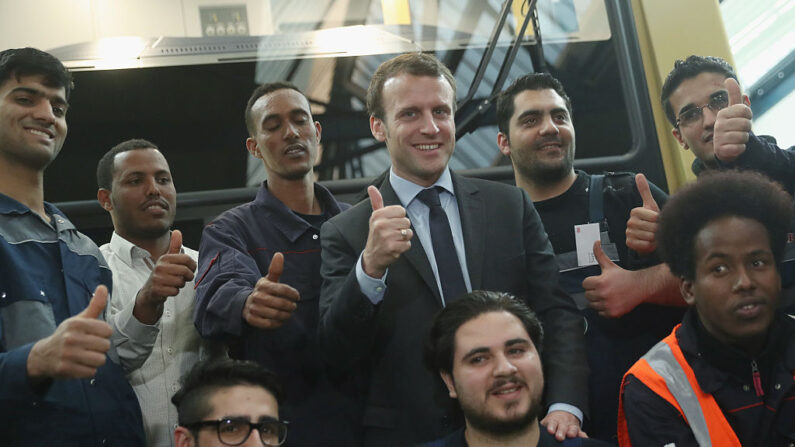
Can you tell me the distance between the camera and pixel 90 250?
2330 millimetres

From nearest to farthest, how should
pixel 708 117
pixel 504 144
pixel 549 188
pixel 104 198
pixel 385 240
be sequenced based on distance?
pixel 385 240
pixel 708 117
pixel 549 188
pixel 104 198
pixel 504 144

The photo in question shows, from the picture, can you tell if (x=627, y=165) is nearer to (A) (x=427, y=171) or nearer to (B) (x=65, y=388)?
(A) (x=427, y=171)

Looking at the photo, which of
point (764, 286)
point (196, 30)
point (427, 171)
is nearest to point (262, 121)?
point (196, 30)

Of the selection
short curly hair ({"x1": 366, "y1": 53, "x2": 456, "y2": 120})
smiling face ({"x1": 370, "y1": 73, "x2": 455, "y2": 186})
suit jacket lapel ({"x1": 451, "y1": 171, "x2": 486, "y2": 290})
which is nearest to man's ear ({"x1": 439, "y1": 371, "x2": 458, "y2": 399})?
suit jacket lapel ({"x1": 451, "y1": 171, "x2": 486, "y2": 290})

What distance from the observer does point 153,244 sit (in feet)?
8.91

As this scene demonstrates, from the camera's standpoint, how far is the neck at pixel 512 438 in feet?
6.53

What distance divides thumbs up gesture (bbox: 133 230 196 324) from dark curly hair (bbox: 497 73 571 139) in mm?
1138

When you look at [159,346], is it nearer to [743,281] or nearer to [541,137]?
[541,137]

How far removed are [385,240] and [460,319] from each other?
28 centimetres

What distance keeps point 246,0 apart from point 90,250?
1008 mm

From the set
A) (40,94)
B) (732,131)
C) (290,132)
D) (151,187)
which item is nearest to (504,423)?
(732,131)

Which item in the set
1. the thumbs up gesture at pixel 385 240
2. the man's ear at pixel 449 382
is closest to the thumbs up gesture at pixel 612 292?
the man's ear at pixel 449 382

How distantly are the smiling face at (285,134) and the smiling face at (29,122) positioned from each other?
570 millimetres

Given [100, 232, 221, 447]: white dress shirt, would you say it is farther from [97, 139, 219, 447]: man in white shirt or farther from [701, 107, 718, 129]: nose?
[701, 107, 718, 129]: nose
